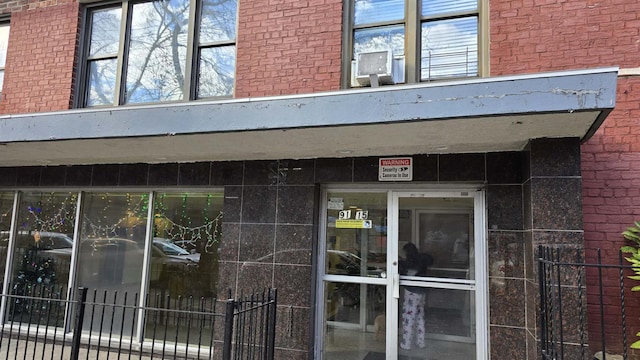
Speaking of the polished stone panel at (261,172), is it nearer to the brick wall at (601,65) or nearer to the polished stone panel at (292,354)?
the polished stone panel at (292,354)

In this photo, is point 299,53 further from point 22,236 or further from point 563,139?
point 22,236

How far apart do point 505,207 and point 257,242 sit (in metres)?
2.77

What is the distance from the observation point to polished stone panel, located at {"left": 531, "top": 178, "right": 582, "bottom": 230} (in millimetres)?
3828

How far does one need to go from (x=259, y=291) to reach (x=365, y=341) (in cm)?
134

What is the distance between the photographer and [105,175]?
616 cm

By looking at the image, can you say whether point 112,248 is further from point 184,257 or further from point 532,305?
point 532,305

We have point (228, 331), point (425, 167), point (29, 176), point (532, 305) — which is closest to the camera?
point (228, 331)

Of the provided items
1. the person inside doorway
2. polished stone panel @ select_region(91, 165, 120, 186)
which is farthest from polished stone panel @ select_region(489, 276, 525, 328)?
polished stone panel @ select_region(91, 165, 120, 186)

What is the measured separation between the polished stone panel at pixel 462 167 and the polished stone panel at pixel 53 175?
17.0 feet

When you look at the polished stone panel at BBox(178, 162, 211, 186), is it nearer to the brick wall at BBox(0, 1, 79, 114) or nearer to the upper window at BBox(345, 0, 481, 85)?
the brick wall at BBox(0, 1, 79, 114)

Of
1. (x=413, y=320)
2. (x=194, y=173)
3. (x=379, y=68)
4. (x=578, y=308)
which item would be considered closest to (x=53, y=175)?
(x=194, y=173)

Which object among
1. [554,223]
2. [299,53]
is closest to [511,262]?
[554,223]

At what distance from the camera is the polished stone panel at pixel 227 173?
5504 mm

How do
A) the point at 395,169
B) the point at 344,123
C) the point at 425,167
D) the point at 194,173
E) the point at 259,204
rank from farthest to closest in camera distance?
the point at 194,173 → the point at 259,204 → the point at 395,169 → the point at 425,167 → the point at 344,123
